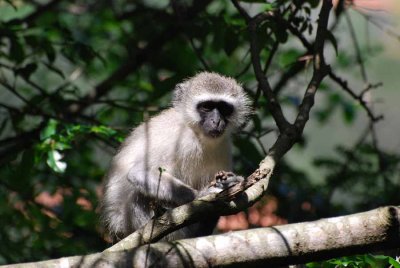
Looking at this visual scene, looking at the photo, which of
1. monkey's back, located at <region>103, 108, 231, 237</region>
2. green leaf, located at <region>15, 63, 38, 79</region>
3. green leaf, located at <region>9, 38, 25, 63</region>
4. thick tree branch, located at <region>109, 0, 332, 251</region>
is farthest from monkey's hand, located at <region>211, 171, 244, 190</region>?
green leaf, located at <region>9, 38, 25, 63</region>

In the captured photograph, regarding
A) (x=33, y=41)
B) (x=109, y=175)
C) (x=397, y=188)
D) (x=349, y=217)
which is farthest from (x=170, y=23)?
(x=349, y=217)

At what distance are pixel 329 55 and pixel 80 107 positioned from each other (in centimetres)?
445

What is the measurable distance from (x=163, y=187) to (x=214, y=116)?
2.66 ft

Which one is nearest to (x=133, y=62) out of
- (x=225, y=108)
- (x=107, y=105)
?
(x=107, y=105)

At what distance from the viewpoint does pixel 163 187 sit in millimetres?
5883

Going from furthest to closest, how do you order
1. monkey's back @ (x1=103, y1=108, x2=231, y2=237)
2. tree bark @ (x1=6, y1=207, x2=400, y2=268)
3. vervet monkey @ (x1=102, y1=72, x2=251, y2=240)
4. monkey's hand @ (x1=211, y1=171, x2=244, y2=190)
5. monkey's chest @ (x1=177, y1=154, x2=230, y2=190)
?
1. monkey's chest @ (x1=177, y1=154, x2=230, y2=190)
2. monkey's back @ (x1=103, y1=108, x2=231, y2=237)
3. vervet monkey @ (x1=102, y1=72, x2=251, y2=240)
4. monkey's hand @ (x1=211, y1=171, x2=244, y2=190)
5. tree bark @ (x1=6, y1=207, x2=400, y2=268)

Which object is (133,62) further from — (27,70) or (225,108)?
(225,108)

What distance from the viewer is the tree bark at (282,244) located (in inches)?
155

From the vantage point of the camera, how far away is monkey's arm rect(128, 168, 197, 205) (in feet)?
19.1

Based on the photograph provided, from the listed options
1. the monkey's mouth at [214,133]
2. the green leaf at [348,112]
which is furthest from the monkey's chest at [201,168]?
the green leaf at [348,112]

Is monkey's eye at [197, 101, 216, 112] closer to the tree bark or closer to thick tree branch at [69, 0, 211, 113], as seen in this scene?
thick tree branch at [69, 0, 211, 113]

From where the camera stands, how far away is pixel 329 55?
11.1m

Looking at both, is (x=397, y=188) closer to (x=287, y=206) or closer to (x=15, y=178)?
(x=287, y=206)

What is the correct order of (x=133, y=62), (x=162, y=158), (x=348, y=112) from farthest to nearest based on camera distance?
1. (x=348, y=112)
2. (x=133, y=62)
3. (x=162, y=158)
